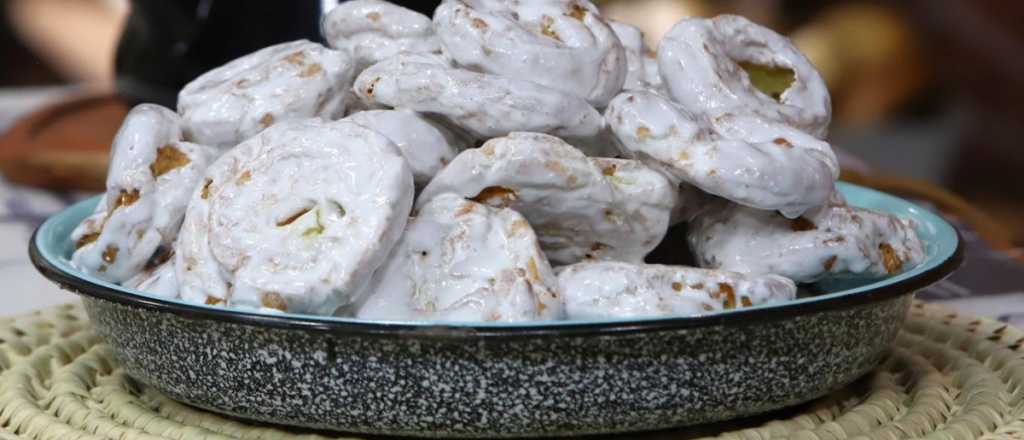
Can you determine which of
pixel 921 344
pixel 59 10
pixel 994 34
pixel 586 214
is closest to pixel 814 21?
pixel 994 34

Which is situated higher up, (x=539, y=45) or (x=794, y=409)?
(x=539, y=45)

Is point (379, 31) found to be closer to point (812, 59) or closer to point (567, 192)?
point (567, 192)

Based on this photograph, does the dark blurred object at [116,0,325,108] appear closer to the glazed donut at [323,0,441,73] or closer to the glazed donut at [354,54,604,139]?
the glazed donut at [323,0,441,73]

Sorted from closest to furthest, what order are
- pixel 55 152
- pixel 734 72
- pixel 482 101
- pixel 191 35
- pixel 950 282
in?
pixel 482 101 → pixel 734 72 → pixel 950 282 → pixel 191 35 → pixel 55 152

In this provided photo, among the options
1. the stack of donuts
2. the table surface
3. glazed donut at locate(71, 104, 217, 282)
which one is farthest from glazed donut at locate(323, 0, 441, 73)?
the table surface

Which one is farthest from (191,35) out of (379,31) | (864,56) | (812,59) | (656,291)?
(864,56)

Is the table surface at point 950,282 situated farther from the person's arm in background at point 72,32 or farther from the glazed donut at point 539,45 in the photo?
the person's arm in background at point 72,32

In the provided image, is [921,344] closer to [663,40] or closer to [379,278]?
[663,40]
